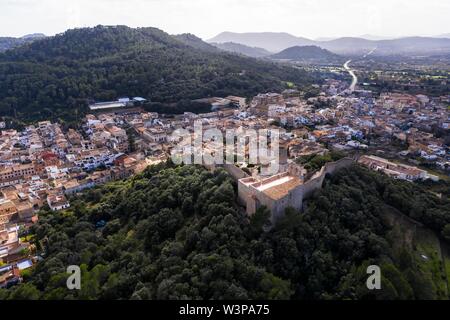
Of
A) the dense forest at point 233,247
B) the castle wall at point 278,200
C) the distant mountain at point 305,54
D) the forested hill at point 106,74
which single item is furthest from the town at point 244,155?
the distant mountain at point 305,54

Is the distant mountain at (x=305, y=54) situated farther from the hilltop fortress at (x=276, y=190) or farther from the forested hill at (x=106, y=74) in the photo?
the hilltop fortress at (x=276, y=190)

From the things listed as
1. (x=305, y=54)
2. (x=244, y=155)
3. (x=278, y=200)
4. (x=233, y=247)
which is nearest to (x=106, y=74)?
(x=244, y=155)

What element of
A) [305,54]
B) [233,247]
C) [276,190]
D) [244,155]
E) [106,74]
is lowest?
[233,247]

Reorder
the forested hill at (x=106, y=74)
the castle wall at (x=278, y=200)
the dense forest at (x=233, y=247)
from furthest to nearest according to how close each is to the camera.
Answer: the forested hill at (x=106, y=74), the castle wall at (x=278, y=200), the dense forest at (x=233, y=247)

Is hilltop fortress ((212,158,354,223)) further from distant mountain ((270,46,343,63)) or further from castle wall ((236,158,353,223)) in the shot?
distant mountain ((270,46,343,63))

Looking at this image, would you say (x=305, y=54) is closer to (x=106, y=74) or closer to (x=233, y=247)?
(x=106, y=74)

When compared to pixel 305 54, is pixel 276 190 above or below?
below
